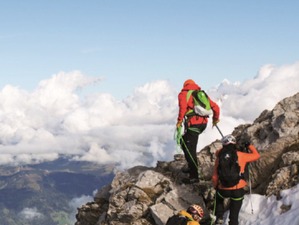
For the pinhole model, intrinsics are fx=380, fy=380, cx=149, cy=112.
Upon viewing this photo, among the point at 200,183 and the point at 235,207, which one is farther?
the point at 200,183

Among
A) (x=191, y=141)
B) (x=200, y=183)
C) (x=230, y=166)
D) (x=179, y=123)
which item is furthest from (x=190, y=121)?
(x=230, y=166)

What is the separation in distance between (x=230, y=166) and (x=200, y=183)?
5.57 meters

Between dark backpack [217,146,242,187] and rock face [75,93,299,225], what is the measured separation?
2014mm

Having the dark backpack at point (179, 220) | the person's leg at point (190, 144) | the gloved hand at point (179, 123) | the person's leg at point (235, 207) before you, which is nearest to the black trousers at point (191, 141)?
the person's leg at point (190, 144)

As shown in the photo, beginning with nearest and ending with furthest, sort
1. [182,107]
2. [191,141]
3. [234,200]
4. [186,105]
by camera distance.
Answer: [234,200] → [182,107] → [186,105] → [191,141]

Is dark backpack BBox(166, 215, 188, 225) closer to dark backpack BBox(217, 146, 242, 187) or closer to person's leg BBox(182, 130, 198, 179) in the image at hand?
dark backpack BBox(217, 146, 242, 187)

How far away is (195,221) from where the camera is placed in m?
12.7

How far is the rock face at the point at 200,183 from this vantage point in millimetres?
18500

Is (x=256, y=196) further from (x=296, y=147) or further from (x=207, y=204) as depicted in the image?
(x=296, y=147)

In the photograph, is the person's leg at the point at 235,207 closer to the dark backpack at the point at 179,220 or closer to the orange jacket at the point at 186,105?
the dark backpack at the point at 179,220

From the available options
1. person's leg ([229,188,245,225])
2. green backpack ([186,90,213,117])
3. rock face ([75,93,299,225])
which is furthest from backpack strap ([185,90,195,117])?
person's leg ([229,188,245,225])

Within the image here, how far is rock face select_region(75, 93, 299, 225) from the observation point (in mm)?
18500

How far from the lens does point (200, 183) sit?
20078mm

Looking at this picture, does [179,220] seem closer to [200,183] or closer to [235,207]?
[235,207]
